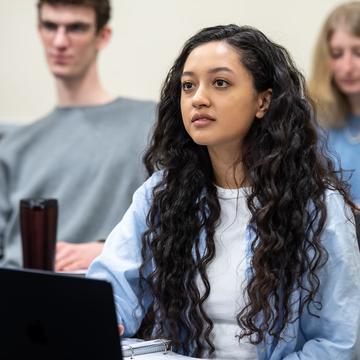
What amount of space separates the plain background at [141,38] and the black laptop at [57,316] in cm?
132

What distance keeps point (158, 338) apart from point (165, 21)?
160 cm

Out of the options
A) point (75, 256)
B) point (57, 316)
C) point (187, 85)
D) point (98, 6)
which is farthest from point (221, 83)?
point (98, 6)

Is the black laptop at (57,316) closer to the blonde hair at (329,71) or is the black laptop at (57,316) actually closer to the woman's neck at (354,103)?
the blonde hair at (329,71)

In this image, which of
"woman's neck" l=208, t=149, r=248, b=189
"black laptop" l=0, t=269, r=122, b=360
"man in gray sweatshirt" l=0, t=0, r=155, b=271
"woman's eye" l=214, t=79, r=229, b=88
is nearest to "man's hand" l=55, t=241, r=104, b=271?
"man in gray sweatshirt" l=0, t=0, r=155, b=271

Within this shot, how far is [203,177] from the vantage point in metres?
1.52

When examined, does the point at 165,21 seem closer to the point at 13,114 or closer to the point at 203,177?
the point at 13,114

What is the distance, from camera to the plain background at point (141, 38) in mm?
2625

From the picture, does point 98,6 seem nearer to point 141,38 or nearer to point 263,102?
point 141,38

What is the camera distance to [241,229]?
1.47 m

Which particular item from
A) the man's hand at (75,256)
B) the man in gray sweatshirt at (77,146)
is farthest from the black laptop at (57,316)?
the man in gray sweatshirt at (77,146)

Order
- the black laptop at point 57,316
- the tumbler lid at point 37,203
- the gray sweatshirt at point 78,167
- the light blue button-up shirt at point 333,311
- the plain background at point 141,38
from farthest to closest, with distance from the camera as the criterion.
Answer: the plain background at point 141,38
the gray sweatshirt at point 78,167
the tumbler lid at point 37,203
the light blue button-up shirt at point 333,311
the black laptop at point 57,316

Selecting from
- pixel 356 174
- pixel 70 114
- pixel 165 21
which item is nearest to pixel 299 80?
pixel 356 174

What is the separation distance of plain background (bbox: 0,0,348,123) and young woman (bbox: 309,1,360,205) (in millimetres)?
101

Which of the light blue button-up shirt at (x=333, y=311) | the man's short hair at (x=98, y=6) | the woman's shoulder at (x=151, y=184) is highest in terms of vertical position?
the man's short hair at (x=98, y=6)
